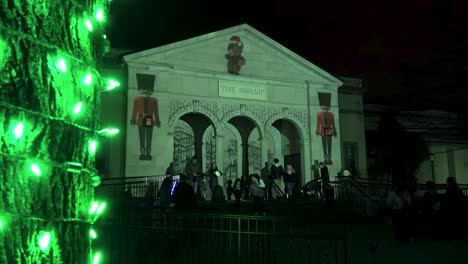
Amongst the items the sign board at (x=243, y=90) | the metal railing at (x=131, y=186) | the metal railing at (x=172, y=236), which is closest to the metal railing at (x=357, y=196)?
the sign board at (x=243, y=90)

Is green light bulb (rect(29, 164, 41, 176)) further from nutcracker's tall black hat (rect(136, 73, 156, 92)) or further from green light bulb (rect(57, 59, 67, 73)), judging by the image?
nutcracker's tall black hat (rect(136, 73, 156, 92))

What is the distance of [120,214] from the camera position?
775cm

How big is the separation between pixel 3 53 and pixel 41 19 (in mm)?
292

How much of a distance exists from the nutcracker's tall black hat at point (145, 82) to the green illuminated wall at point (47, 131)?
22.1 metres

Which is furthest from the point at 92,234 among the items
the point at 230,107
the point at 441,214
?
the point at 230,107

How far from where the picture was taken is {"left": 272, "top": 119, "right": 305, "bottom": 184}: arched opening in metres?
28.1

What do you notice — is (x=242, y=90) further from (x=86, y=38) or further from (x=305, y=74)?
(x=86, y=38)

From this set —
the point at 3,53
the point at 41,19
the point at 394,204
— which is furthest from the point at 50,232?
the point at 394,204

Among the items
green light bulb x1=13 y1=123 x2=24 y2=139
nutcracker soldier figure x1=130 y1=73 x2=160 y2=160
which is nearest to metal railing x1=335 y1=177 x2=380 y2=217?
nutcracker soldier figure x1=130 y1=73 x2=160 y2=160

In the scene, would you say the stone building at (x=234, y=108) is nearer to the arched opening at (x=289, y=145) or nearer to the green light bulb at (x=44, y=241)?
the arched opening at (x=289, y=145)

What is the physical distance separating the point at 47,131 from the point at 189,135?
2592 centimetres

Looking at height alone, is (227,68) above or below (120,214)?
above

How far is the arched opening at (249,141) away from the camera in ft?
93.3

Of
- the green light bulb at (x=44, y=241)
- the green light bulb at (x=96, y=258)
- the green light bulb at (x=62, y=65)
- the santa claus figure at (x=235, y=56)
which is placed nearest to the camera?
the green light bulb at (x=44, y=241)
